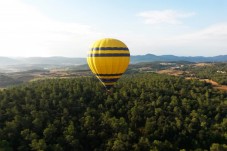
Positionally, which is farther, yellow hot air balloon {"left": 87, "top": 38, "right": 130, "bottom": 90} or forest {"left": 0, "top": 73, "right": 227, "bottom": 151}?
yellow hot air balloon {"left": 87, "top": 38, "right": 130, "bottom": 90}

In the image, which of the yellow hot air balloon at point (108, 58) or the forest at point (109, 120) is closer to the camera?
the forest at point (109, 120)

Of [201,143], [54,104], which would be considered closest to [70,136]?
[54,104]

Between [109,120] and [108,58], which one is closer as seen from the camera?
[108,58]

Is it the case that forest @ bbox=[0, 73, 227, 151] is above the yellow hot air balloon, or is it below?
below

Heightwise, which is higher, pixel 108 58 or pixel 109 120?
pixel 108 58
